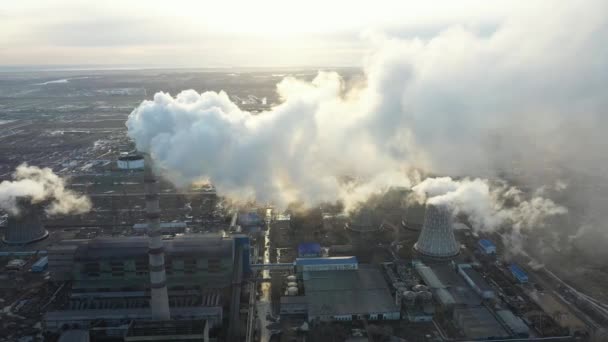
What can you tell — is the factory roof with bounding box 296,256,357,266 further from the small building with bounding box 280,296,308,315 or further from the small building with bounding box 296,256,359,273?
the small building with bounding box 280,296,308,315

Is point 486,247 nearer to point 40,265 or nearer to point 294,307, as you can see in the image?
point 294,307

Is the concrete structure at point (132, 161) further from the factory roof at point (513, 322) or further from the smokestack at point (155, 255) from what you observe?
the factory roof at point (513, 322)

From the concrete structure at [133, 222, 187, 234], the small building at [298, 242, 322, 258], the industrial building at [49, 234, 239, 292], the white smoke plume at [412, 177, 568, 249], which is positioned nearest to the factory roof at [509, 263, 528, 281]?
the white smoke plume at [412, 177, 568, 249]

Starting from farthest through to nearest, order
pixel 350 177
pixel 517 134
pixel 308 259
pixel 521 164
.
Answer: pixel 521 164
pixel 350 177
pixel 517 134
pixel 308 259

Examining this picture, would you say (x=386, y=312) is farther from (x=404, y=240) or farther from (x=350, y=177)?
(x=350, y=177)

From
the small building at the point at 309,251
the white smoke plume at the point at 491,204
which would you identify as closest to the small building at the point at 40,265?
the small building at the point at 309,251

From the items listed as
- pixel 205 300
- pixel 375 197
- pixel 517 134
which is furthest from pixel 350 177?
pixel 205 300
